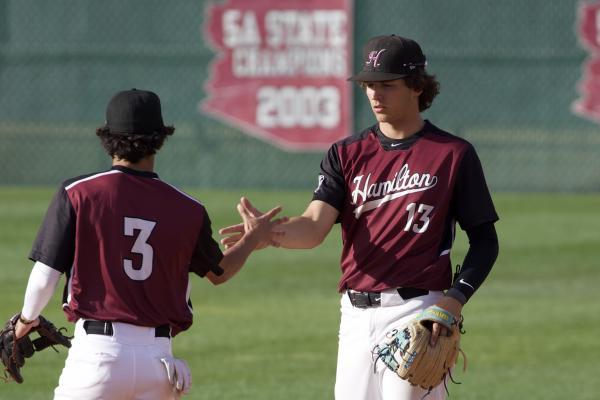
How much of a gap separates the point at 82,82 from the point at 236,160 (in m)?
2.29

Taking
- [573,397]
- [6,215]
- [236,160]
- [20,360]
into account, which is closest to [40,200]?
[6,215]

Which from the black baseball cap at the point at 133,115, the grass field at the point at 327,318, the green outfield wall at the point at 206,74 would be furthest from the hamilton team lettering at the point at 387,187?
the green outfield wall at the point at 206,74

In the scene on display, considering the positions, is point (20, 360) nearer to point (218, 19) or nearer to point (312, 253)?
point (312, 253)

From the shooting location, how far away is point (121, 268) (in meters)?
5.03

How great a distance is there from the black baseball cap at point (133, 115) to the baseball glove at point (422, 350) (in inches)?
48.9

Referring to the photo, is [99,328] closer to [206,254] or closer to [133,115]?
[206,254]

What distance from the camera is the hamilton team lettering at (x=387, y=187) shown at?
540 cm

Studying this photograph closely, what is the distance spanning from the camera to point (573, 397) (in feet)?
26.7

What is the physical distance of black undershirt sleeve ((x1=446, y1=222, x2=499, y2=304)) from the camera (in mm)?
5281

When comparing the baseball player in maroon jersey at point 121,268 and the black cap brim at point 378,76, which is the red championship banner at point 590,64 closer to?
the black cap brim at point 378,76

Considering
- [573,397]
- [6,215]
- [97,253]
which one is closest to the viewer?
[97,253]

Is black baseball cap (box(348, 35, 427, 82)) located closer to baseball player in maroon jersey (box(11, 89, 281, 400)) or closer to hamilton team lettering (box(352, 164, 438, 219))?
hamilton team lettering (box(352, 164, 438, 219))

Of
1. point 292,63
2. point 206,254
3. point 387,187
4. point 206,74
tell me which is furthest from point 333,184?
point 206,74

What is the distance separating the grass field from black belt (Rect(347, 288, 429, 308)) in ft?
9.13
